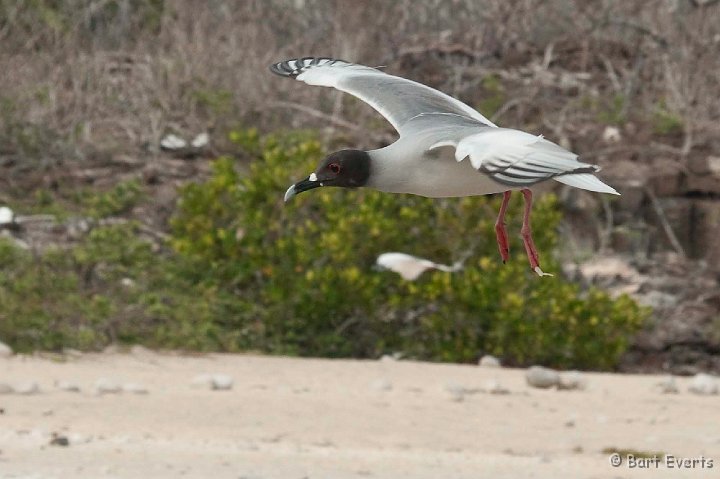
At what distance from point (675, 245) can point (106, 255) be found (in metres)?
4.97

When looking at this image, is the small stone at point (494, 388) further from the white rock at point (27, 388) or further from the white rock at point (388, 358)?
the white rock at point (27, 388)

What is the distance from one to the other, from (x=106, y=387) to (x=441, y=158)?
13.8 ft

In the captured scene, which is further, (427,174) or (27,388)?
(27,388)

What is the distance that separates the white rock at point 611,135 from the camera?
1480cm

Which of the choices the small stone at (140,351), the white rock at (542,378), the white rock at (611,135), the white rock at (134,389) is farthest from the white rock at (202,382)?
the white rock at (611,135)

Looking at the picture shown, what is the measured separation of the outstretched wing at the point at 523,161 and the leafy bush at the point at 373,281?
6264 mm

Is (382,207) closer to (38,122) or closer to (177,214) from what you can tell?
(177,214)

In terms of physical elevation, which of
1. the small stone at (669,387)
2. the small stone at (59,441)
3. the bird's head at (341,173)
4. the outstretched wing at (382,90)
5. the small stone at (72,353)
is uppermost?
the outstretched wing at (382,90)

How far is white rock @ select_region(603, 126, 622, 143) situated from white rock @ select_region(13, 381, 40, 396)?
7047 millimetres

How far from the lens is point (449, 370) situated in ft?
37.1

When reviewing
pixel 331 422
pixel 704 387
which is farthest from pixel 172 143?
pixel 331 422

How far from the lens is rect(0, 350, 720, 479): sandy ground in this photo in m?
7.66

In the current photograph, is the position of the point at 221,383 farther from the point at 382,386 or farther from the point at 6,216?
the point at 6,216

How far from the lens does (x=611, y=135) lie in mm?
14898
